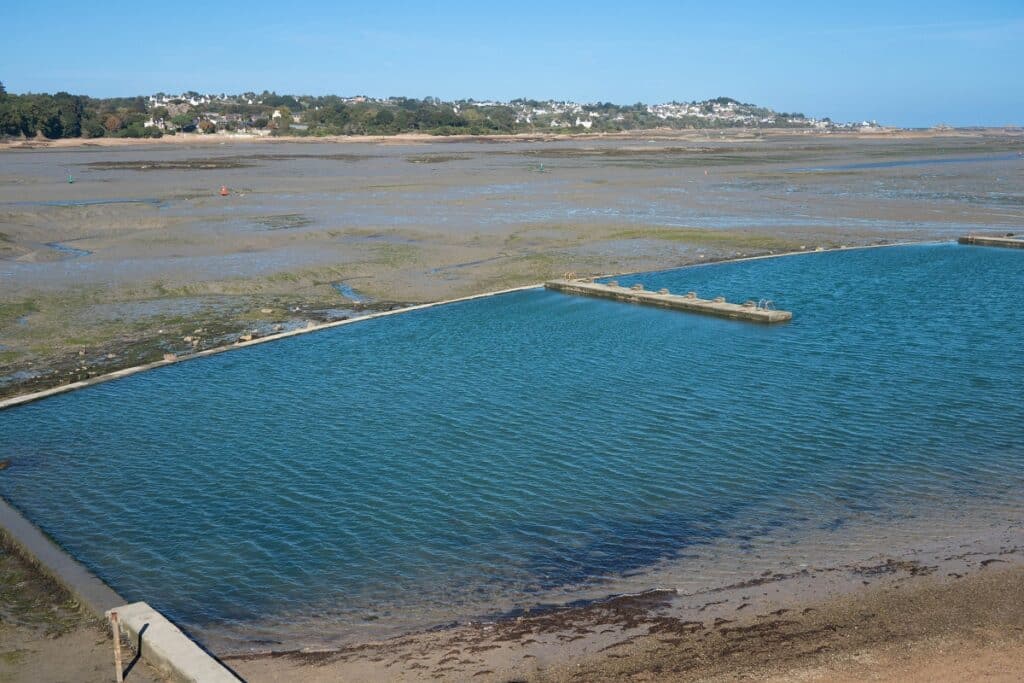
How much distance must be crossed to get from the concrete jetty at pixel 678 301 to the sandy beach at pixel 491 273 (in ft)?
7.50

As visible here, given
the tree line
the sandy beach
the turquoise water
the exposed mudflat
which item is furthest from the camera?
the tree line

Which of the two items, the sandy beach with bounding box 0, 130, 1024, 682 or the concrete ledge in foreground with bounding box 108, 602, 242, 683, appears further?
the sandy beach with bounding box 0, 130, 1024, 682

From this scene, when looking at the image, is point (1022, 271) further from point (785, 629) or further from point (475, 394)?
point (785, 629)

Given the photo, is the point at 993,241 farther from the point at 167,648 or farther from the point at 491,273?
the point at 167,648

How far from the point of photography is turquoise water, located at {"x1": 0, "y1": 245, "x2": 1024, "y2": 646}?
40.2ft

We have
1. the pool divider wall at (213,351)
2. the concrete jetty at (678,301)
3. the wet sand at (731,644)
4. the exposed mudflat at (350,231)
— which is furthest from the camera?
the exposed mudflat at (350,231)

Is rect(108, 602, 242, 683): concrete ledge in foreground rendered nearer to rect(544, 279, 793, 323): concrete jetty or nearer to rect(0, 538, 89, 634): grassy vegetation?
rect(0, 538, 89, 634): grassy vegetation

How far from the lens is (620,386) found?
2003 centimetres

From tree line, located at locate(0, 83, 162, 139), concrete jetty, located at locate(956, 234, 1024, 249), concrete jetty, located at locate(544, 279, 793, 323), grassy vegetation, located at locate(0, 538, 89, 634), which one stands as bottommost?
grassy vegetation, located at locate(0, 538, 89, 634)

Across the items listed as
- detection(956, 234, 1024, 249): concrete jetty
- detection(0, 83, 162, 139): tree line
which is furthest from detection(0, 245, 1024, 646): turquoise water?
detection(0, 83, 162, 139): tree line

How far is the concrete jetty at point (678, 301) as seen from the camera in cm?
2552

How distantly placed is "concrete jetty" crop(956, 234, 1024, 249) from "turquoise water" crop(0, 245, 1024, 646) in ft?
40.6

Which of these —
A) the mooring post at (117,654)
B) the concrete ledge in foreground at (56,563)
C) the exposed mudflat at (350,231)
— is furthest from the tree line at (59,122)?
the mooring post at (117,654)

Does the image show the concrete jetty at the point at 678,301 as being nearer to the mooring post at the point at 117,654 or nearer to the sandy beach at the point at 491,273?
the sandy beach at the point at 491,273
